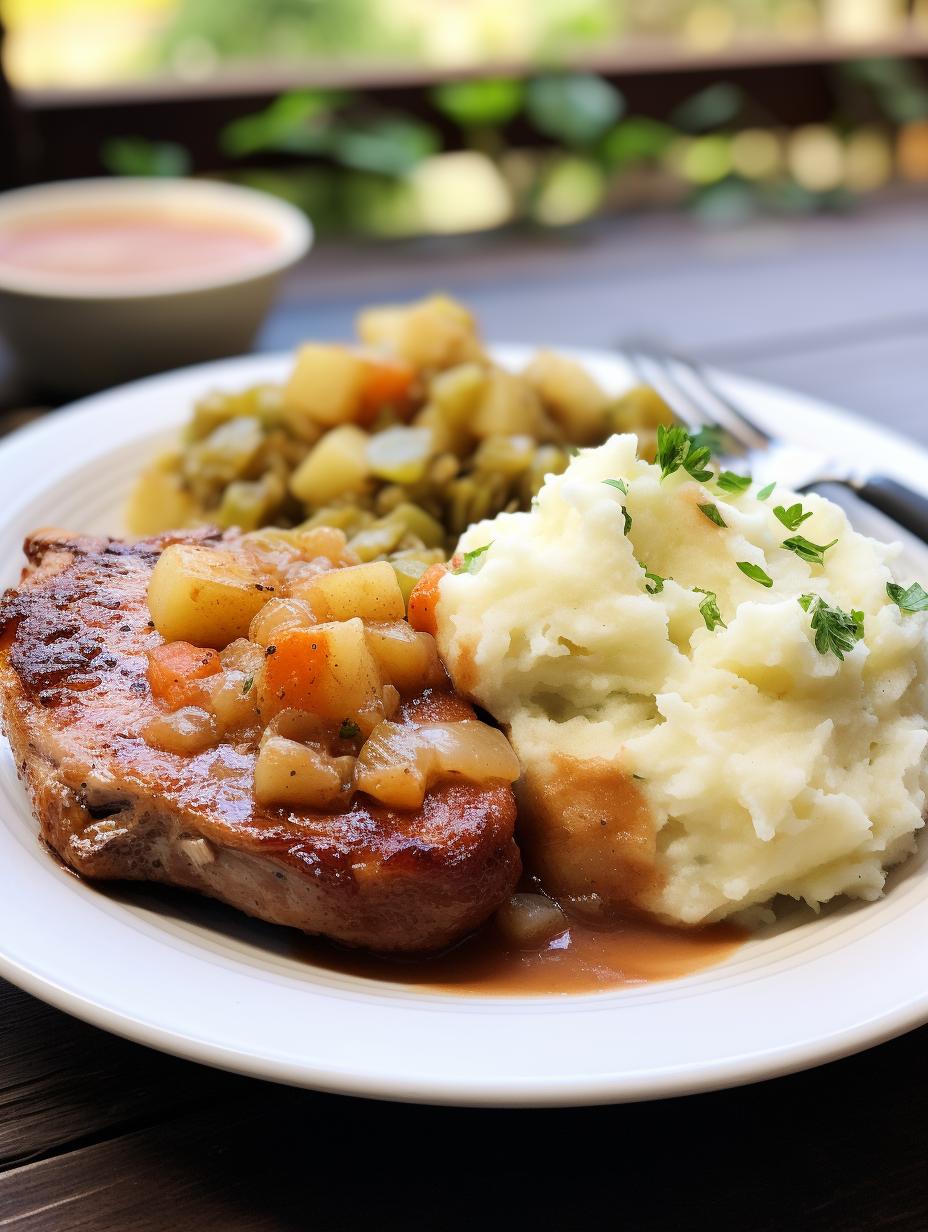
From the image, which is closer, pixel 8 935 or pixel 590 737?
pixel 8 935

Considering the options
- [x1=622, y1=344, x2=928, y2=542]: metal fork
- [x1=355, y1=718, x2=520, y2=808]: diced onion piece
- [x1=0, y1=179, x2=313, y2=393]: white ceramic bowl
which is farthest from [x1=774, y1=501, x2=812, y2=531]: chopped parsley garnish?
[x1=0, y1=179, x2=313, y2=393]: white ceramic bowl

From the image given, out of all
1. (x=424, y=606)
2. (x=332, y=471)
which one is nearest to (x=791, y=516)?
(x=424, y=606)

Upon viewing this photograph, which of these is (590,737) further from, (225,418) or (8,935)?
(225,418)

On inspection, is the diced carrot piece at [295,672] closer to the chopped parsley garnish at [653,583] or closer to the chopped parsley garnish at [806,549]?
the chopped parsley garnish at [653,583]

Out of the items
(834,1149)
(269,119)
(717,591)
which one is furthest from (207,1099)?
(269,119)

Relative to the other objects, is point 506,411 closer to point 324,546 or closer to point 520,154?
point 324,546

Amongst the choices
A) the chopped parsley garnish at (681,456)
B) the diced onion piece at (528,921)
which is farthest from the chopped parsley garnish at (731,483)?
the diced onion piece at (528,921)

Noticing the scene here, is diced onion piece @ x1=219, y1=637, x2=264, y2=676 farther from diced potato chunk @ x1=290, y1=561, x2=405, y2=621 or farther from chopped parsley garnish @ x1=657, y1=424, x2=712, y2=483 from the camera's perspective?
Answer: chopped parsley garnish @ x1=657, y1=424, x2=712, y2=483
